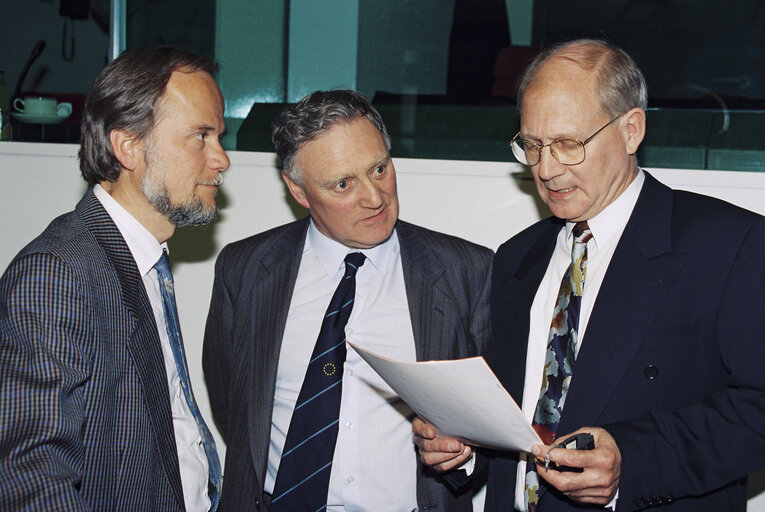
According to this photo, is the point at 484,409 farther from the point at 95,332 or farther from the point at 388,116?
the point at 388,116

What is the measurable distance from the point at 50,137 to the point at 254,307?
1467mm

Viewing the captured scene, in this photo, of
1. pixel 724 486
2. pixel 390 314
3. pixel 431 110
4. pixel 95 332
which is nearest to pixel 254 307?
pixel 390 314

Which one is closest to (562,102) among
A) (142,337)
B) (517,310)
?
(517,310)

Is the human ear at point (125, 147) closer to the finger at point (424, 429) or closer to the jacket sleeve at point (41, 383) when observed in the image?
the jacket sleeve at point (41, 383)

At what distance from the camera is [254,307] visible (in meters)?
2.20

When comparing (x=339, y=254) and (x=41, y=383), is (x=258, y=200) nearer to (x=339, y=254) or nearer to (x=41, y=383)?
(x=339, y=254)

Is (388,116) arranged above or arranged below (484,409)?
above

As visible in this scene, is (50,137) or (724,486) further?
(50,137)

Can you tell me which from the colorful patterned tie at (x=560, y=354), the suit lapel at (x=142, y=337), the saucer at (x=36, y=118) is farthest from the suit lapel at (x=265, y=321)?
the saucer at (x=36, y=118)

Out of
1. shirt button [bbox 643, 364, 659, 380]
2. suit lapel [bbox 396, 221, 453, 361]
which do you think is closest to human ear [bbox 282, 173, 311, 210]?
suit lapel [bbox 396, 221, 453, 361]

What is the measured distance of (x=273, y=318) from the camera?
2.17 m

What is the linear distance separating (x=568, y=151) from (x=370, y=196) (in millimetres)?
592

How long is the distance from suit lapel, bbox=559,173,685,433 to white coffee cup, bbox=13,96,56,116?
8.11 feet

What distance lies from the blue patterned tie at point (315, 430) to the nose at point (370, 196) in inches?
12.3
